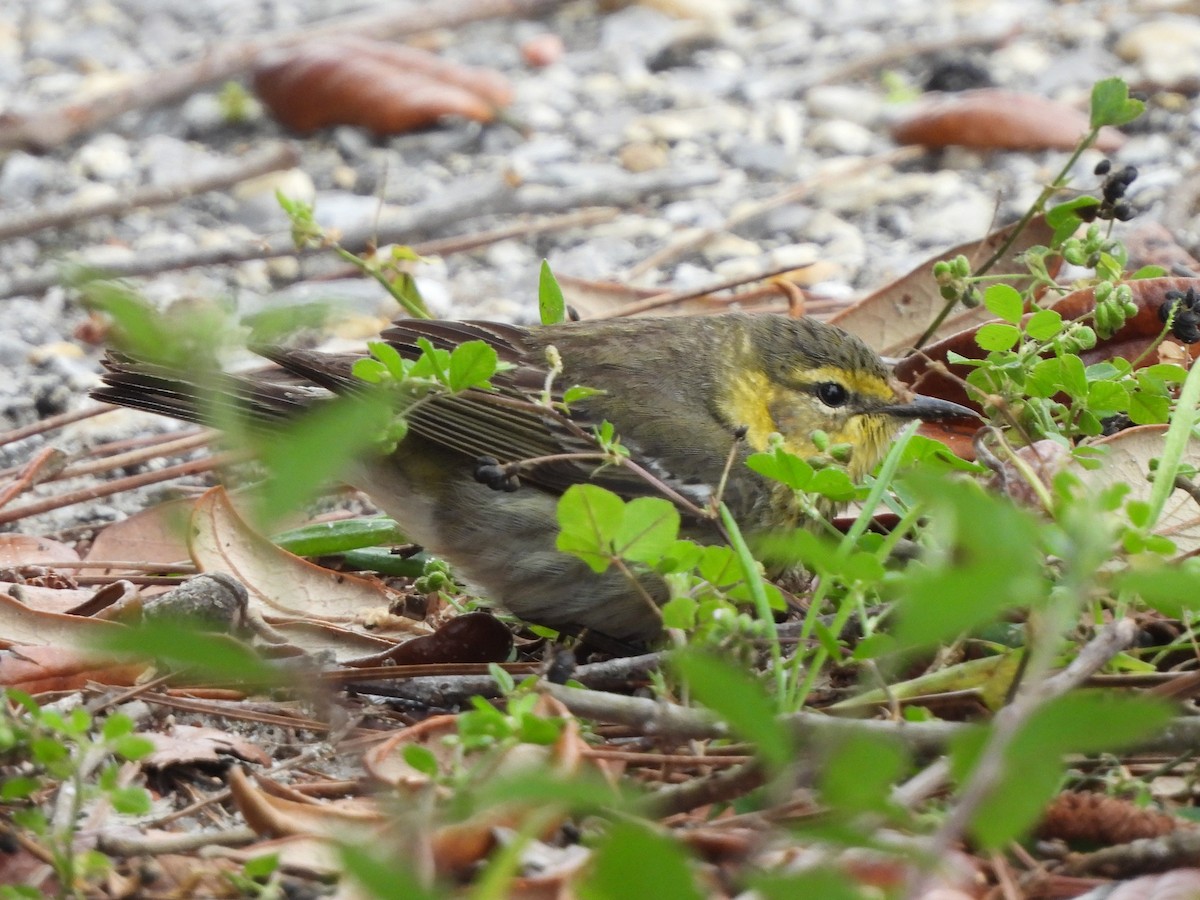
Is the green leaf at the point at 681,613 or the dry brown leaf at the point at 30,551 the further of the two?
the dry brown leaf at the point at 30,551

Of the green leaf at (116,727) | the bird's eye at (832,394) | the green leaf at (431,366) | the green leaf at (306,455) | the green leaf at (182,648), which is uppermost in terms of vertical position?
the green leaf at (306,455)

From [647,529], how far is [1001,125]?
4895 millimetres

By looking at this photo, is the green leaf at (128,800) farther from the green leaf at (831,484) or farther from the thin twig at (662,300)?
the thin twig at (662,300)

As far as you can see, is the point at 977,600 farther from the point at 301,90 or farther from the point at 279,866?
the point at 301,90

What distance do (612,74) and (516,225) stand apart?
71.1 inches

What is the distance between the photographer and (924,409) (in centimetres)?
413

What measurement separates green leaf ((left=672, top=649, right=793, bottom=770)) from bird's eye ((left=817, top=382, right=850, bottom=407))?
252 cm

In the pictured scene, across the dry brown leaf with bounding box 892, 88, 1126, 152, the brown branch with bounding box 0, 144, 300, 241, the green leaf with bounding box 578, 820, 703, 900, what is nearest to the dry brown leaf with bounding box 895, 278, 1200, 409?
the green leaf with bounding box 578, 820, 703, 900

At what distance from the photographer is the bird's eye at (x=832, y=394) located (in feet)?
14.0

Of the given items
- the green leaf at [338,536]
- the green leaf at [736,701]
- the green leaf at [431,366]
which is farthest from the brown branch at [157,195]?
the green leaf at [736,701]

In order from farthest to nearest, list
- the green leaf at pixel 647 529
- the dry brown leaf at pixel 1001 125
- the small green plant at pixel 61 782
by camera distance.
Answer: the dry brown leaf at pixel 1001 125 → the green leaf at pixel 647 529 → the small green plant at pixel 61 782

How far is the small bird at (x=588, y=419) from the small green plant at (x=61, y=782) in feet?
3.87

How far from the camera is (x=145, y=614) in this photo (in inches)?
137

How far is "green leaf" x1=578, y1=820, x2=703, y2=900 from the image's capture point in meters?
1.58
